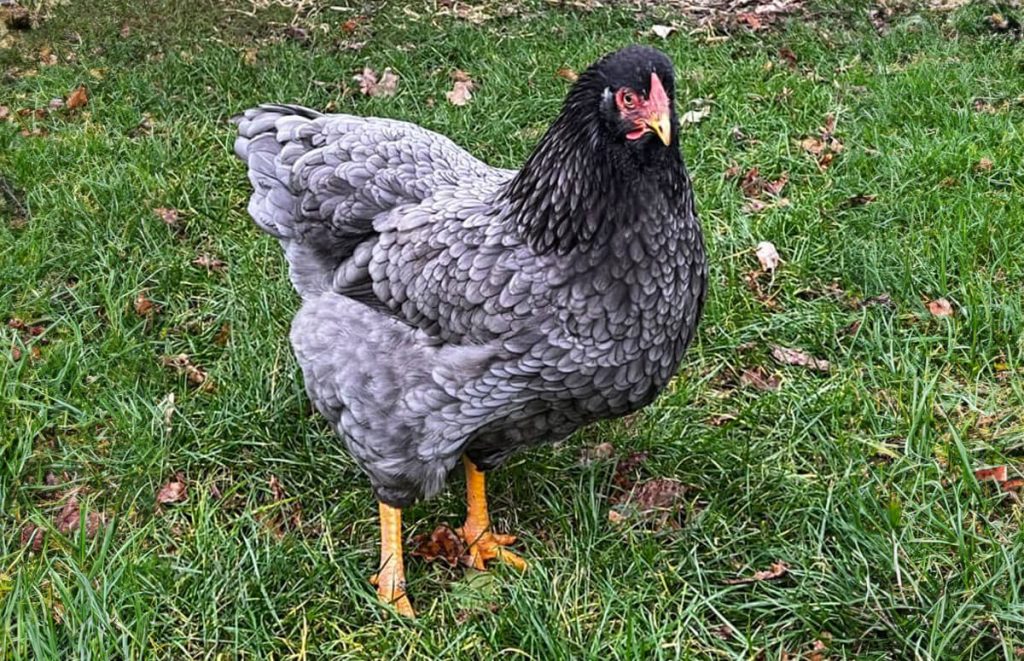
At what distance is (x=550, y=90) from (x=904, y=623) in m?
3.99

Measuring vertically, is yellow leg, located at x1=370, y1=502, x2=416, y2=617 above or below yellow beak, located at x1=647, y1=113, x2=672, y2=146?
below

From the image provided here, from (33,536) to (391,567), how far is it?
1.19 m

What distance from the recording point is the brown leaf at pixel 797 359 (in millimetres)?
3523

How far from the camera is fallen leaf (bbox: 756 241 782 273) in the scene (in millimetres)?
4043

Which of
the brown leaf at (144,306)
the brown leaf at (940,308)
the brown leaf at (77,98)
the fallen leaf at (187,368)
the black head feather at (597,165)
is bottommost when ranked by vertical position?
the fallen leaf at (187,368)

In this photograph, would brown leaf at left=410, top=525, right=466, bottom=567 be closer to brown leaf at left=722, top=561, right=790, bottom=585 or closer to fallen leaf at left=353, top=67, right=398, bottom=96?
brown leaf at left=722, top=561, right=790, bottom=585

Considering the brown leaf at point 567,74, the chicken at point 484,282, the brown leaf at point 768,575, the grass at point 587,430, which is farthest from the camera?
the brown leaf at point 567,74

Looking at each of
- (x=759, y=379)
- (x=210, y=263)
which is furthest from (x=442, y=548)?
(x=210, y=263)

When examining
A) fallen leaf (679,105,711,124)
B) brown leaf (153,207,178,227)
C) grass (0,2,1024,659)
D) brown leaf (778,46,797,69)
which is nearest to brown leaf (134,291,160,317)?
grass (0,2,1024,659)

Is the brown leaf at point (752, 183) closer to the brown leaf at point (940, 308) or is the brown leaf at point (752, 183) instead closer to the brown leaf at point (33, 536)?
the brown leaf at point (940, 308)

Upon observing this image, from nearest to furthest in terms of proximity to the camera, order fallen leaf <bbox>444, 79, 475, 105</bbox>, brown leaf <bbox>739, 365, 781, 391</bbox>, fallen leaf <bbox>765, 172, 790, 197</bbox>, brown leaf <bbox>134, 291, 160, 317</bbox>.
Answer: brown leaf <bbox>739, 365, 781, 391</bbox>
brown leaf <bbox>134, 291, 160, 317</bbox>
fallen leaf <bbox>765, 172, 790, 197</bbox>
fallen leaf <bbox>444, 79, 475, 105</bbox>

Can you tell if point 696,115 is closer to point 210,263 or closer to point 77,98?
point 210,263

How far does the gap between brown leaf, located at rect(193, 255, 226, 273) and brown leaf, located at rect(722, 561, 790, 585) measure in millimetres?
2756

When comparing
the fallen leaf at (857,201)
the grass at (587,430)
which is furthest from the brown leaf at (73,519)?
the fallen leaf at (857,201)
